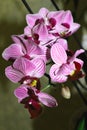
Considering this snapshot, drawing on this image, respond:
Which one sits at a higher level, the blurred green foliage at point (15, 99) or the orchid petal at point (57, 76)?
the orchid petal at point (57, 76)

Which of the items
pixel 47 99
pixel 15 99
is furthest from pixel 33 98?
pixel 15 99

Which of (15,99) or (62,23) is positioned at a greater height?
(62,23)

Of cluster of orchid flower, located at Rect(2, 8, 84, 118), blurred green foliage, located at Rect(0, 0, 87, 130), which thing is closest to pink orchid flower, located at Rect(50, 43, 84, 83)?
cluster of orchid flower, located at Rect(2, 8, 84, 118)

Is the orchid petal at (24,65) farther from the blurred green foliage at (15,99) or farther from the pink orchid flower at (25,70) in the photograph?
the blurred green foliage at (15,99)

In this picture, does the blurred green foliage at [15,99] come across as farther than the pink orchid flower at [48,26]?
Yes

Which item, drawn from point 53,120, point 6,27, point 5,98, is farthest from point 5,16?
point 53,120

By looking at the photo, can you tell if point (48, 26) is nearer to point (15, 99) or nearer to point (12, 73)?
point (12, 73)

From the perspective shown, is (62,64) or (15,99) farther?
(15,99)

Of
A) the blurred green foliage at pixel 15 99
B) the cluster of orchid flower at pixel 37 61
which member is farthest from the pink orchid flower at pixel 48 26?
the blurred green foliage at pixel 15 99

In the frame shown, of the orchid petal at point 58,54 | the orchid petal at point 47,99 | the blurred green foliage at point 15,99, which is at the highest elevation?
the orchid petal at point 58,54
